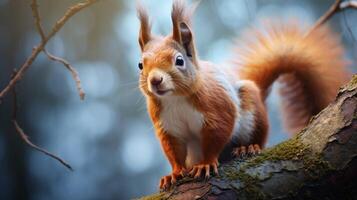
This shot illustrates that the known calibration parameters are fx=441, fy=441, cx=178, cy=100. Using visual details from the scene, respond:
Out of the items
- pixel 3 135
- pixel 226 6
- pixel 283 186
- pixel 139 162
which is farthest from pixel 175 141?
pixel 3 135

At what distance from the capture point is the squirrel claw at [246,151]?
1286 millimetres

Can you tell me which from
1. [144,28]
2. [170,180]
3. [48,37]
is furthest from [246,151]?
[48,37]

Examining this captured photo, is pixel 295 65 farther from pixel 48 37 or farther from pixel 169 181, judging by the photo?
pixel 48 37

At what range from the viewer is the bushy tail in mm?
1701

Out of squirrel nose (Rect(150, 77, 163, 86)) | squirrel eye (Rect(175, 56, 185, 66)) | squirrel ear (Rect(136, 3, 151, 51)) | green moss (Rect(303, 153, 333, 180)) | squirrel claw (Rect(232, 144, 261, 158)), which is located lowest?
green moss (Rect(303, 153, 333, 180))

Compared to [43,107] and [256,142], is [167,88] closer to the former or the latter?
[256,142]

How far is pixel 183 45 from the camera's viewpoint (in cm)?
130

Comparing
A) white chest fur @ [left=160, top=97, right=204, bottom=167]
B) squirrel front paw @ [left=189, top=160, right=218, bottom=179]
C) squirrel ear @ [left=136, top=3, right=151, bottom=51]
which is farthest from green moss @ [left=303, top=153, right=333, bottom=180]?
squirrel ear @ [left=136, top=3, right=151, bottom=51]

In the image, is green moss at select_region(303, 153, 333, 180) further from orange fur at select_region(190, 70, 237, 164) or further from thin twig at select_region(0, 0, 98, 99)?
thin twig at select_region(0, 0, 98, 99)

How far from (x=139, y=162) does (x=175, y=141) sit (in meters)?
0.56

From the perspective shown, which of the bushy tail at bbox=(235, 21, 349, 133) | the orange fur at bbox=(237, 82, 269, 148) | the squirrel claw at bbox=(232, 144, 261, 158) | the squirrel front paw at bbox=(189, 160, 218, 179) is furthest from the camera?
the bushy tail at bbox=(235, 21, 349, 133)

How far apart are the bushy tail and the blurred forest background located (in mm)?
85

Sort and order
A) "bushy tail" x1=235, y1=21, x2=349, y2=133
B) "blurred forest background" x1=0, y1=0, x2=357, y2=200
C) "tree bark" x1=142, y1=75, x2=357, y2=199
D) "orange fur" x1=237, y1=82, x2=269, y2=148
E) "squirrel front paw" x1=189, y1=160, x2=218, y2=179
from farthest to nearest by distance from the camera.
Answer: "blurred forest background" x1=0, y1=0, x2=357, y2=200, "bushy tail" x1=235, y1=21, x2=349, y2=133, "orange fur" x1=237, y1=82, x2=269, y2=148, "squirrel front paw" x1=189, y1=160, x2=218, y2=179, "tree bark" x1=142, y1=75, x2=357, y2=199

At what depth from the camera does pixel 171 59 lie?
4.00 ft
